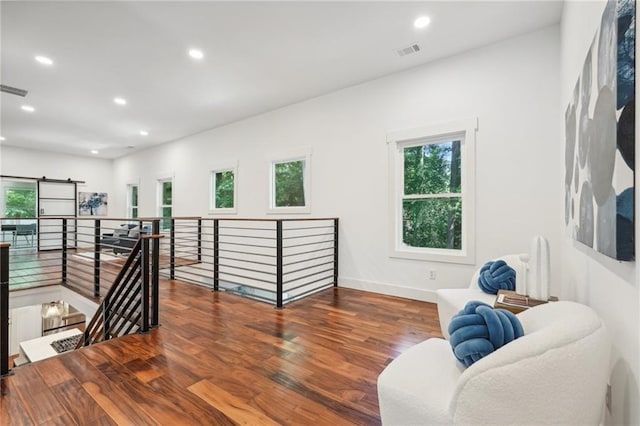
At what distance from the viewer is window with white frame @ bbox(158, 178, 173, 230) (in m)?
7.38

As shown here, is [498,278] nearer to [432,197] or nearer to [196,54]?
[432,197]

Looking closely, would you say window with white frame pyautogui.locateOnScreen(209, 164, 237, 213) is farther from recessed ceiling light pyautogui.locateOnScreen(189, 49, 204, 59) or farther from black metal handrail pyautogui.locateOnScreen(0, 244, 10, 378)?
black metal handrail pyautogui.locateOnScreen(0, 244, 10, 378)

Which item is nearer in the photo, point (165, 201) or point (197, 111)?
point (197, 111)

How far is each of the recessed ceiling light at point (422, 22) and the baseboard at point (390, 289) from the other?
2890mm

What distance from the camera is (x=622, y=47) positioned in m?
0.99

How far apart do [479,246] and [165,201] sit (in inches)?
287

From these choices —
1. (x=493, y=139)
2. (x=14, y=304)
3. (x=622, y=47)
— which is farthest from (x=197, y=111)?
(x=622, y=47)

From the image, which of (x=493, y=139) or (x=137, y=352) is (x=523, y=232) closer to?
(x=493, y=139)

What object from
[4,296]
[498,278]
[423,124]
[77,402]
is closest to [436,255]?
[498,278]

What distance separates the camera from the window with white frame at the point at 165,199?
291 inches

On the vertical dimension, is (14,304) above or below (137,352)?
below

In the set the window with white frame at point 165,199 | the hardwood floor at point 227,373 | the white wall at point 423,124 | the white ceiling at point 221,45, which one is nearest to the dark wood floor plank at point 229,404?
the hardwood floor at point 227,373

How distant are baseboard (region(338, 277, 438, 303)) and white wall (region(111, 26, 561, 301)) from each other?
0.01m

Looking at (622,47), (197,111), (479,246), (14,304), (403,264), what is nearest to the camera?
(622,47)
